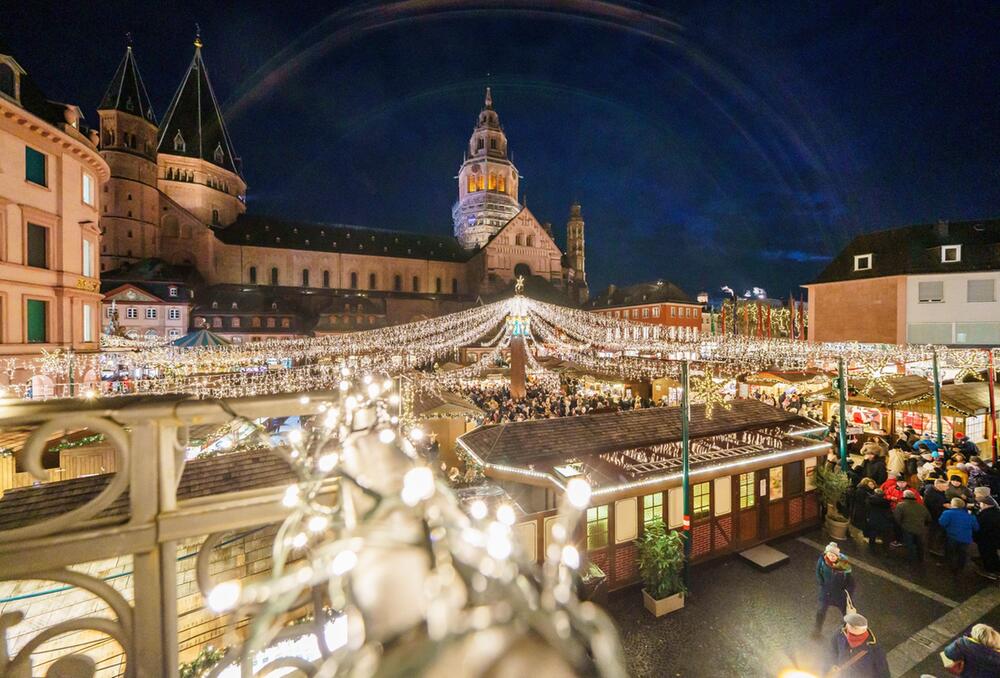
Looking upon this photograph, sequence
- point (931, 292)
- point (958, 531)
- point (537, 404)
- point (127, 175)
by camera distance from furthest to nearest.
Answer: point (127, 175) → point (931, 292) → point (537, 404) → point (958, 531)

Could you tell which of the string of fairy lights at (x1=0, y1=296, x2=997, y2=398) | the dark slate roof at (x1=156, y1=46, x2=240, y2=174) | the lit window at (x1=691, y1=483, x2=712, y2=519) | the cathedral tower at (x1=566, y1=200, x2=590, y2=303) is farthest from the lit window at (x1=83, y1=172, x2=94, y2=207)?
the cathedral tower at (x1=566, y1=200, x2=590, y2=303)

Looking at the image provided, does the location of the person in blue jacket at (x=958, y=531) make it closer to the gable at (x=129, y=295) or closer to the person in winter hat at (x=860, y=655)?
the person in winter hat at (x=860, y=655)

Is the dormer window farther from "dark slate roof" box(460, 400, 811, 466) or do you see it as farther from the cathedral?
the cathedral

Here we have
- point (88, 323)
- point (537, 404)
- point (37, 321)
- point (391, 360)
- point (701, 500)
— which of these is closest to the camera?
point (701, 500)

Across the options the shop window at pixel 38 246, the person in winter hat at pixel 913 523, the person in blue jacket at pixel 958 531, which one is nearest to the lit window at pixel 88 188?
the shop window at pixel 38 246

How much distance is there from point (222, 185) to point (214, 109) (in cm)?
1224

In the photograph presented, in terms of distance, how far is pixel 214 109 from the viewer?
204 ft

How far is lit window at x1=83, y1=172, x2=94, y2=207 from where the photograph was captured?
1859cm

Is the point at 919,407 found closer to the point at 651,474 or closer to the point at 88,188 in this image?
the point at 651,474

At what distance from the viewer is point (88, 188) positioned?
1895 centimetres

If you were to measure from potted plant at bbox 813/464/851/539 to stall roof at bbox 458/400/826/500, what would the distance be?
2.11 feet

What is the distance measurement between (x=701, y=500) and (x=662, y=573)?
7.31ft

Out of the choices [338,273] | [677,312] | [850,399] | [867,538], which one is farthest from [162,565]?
[338,273]

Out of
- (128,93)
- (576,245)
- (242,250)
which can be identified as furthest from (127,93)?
(576,245)
